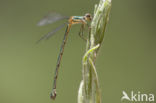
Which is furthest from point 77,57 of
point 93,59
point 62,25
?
point 93,59

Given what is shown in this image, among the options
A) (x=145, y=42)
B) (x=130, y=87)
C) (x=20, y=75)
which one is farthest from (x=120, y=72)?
(x=20, y=75)

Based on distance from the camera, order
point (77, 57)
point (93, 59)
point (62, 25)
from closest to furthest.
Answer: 1. point (93, 59)
2. point (62, 25)
3. point (77, 57)

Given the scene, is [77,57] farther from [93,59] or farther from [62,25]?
[93,59]

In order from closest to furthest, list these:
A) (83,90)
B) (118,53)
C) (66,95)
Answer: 1. (83,90)
2. (66,95)
3. (118,53)

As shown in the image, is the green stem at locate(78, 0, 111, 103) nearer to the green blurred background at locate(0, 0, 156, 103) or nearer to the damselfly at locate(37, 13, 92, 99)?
the damselfly at locate(37, 13, 92, 99)

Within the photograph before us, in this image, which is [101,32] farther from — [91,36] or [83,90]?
[83,90]

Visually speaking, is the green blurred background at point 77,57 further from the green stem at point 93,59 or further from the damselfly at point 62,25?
the green stem at point 93,59

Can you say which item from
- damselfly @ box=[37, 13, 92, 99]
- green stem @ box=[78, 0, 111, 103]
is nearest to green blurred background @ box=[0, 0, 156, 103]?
damselfly @ box=[37, 13, 92, 99]

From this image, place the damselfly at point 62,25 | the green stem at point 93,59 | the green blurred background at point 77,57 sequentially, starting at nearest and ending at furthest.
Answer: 1. the green stem at point 93,59
2. the damselfly at point 62,25
3. the green blurred background at point 77,57

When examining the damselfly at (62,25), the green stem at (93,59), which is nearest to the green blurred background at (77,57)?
the damselfly at (62,25)
